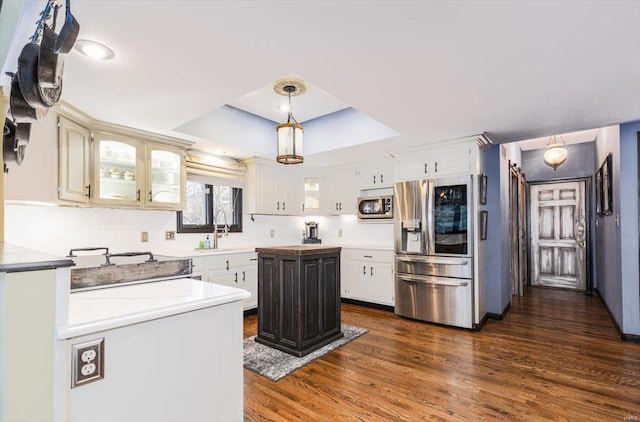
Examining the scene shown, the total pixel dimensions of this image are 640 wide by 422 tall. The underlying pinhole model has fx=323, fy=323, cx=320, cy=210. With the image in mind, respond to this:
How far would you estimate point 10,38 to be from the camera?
4.78 feet

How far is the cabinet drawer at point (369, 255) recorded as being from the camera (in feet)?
15.2

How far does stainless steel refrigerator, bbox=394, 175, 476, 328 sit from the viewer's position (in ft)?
12.6

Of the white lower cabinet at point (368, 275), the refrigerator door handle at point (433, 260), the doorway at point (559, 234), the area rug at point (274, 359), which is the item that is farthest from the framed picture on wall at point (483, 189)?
the doorway at point (559, 234)

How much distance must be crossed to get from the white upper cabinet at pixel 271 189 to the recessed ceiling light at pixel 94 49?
2790mm

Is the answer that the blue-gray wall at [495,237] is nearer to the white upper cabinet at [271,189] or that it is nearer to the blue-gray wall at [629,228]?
the blue-gray wall at [629,228]

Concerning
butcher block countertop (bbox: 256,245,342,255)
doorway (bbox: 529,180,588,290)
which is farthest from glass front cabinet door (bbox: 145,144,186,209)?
doorway (bbox: 529,180,588,290)

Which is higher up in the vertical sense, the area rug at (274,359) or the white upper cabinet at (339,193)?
the white upper cabinet at (339,193)

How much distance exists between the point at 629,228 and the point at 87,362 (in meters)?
4.61

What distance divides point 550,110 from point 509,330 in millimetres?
2464

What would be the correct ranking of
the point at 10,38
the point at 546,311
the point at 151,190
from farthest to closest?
the point at 546,311
the point at 151,190
the point at 10,38

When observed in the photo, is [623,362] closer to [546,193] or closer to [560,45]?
[560,45]

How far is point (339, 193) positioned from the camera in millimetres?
5363

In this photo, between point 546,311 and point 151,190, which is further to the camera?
point 546,311

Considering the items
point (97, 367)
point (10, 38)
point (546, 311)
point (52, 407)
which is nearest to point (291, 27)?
point (10, 38)
